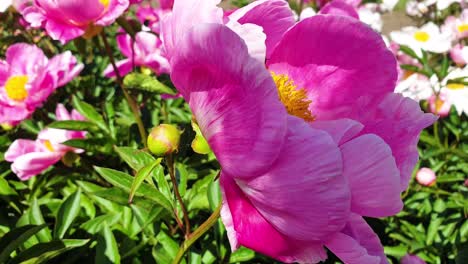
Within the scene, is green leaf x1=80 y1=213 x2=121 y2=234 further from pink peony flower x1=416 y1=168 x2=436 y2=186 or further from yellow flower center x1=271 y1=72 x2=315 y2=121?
pink peony flower x1=416 y1=168 x2=436 y2=186

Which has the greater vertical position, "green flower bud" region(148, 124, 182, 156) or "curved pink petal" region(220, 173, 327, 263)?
"green flower bud" region(148, 124, 182, 156)

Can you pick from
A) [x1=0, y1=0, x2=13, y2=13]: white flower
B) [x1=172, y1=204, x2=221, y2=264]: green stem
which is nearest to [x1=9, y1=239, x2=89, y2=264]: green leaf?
[x1=172, y1=204, x2=221, y2=264]: green stem

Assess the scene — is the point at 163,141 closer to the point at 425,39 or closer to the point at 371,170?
the point at 371,170

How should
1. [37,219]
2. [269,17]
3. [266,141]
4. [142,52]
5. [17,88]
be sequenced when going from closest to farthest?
1. [266,141]
2. [269,17]
3. [37,219]
4. [17,88]
5. [142,52]

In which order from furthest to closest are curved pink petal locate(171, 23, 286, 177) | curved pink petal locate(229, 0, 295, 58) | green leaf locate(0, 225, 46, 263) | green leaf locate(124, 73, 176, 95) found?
green leaf locate(124, 73, 176, 95) < green leaf locate(0, 225, 46, 263) < curved pink petal locate(229, 0, 295, 58) < curved pink petal locate(171, 23, 286, 177)

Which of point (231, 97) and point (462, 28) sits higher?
point (231, 97)

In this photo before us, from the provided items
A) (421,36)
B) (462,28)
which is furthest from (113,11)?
(462,28)

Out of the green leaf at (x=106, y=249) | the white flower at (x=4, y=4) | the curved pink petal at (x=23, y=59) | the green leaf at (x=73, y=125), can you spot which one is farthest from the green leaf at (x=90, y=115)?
the green leaf at (x=106, y=249)

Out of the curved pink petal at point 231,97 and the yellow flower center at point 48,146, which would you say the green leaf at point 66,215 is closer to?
the yellow flower center at point 48,146
